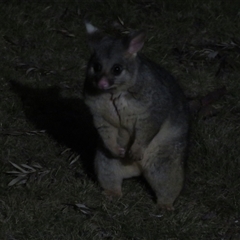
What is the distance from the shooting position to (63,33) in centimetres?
898

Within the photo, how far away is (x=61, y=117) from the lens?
25.2ft

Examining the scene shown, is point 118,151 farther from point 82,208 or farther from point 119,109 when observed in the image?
point 82,208

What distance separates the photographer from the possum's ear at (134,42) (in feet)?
19.5

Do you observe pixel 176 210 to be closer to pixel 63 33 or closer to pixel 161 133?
pixel 161 133

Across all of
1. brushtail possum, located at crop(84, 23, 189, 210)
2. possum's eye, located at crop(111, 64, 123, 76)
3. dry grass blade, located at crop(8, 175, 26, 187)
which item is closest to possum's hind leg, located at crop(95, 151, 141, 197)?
brushtail possum, located at crop(84, 23, 189, 210)

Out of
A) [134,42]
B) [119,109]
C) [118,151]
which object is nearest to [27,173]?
[118,151]

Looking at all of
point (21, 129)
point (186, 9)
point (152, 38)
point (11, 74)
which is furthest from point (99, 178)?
point (186, 9)

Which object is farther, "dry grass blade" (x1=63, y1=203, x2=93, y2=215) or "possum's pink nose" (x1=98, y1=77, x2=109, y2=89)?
"dry grass blade" (x1=63, y1=203, x2=93, y2=215)

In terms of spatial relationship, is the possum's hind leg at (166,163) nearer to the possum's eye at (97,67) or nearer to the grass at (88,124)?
the grass at (88,124)

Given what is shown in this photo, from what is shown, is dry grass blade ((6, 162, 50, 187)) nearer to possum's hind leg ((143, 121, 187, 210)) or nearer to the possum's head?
possum's hind leg ((143, 121, 187, 210))

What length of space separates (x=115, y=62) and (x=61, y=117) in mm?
1901

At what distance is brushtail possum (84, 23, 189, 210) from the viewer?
594cm

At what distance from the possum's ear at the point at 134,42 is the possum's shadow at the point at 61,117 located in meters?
1.34

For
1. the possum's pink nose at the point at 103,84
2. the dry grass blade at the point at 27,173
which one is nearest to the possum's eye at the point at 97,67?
the possum's pink nose at the point at 103,84
